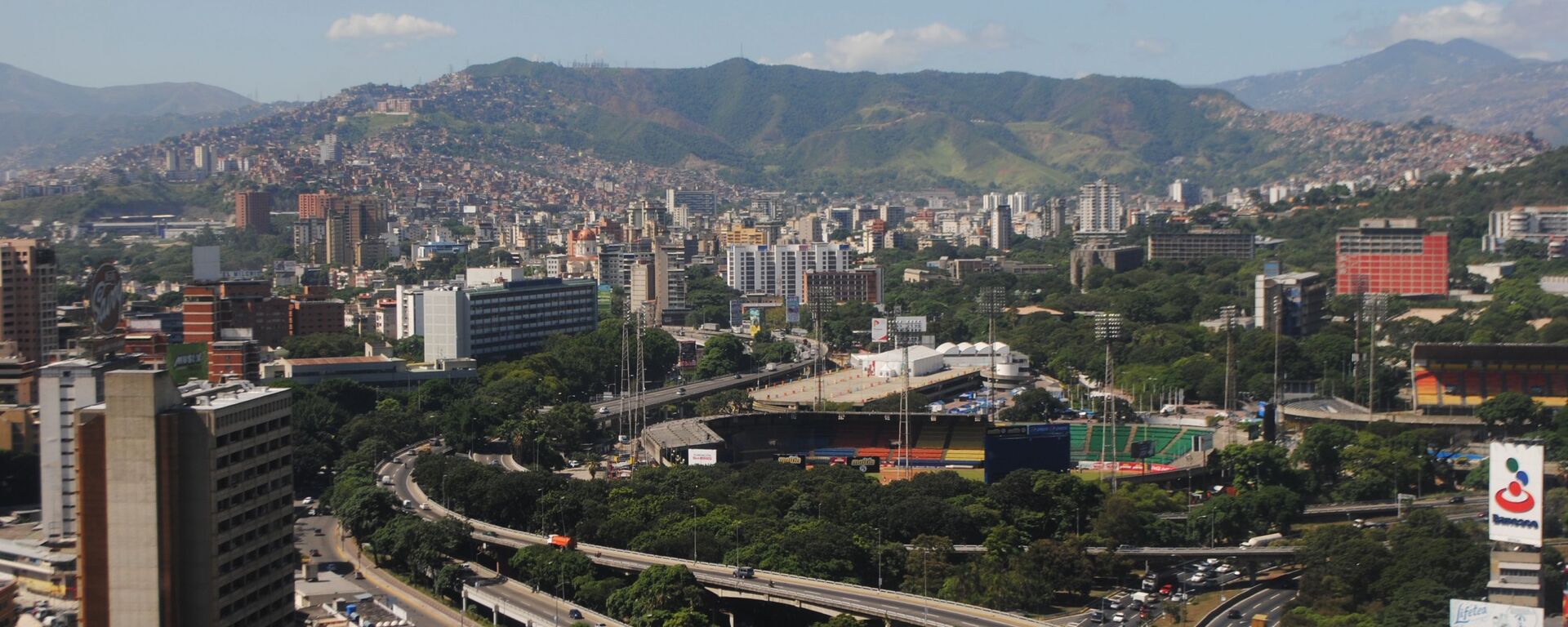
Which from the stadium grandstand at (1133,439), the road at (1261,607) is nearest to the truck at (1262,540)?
the road at (1261,607)

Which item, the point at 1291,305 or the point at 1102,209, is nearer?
the point at 1291,305

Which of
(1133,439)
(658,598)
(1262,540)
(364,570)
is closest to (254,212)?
(1133,439)

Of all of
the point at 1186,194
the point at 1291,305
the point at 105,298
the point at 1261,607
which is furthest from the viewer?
the point at 1186,194

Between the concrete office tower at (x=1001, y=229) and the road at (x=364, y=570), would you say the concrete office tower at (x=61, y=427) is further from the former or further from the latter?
the concrete office tower at (x=1001, y=229)

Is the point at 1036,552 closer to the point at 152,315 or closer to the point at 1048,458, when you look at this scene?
the point at 1048,458

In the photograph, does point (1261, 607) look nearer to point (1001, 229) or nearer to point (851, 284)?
point (851, 284)

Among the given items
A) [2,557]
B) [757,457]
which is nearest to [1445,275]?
[757,457]
